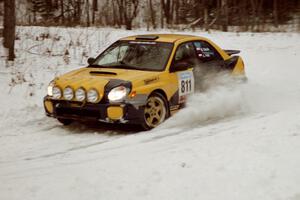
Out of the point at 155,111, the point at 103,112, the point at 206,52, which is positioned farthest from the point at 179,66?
the point at 103,112

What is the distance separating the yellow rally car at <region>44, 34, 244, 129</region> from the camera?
7.70 m

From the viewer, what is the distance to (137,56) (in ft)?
28.8

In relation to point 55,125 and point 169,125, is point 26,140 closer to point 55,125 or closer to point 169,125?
point 55,125

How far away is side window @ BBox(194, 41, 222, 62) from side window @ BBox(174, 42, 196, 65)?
0.43 ft

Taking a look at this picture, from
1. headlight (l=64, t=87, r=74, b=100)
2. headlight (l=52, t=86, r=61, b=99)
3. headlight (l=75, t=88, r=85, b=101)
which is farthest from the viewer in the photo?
headlight (l=52, t=86, r=61, b=99)

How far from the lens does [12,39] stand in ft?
45.7

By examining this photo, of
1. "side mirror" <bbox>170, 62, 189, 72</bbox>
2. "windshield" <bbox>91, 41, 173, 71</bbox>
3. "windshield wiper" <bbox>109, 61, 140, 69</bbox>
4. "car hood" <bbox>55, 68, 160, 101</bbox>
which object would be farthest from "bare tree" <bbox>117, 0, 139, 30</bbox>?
"car hood" <bbox>55, 68, 160, 101</bbox>

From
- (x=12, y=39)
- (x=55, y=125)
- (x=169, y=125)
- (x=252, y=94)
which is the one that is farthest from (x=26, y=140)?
(x=12, y=39)

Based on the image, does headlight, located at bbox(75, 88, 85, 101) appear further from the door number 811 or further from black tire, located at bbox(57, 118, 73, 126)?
the door number 811

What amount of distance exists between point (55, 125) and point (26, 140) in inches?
43.1

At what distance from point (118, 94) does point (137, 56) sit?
1308 millimetres

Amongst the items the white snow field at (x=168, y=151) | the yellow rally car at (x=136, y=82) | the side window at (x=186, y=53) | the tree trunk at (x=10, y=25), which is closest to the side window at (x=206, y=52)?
the yellow rally car at (x=136, y=82)

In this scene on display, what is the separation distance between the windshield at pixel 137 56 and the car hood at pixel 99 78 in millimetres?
257

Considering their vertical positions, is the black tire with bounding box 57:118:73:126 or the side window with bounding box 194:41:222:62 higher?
the side window with bounding box 194:41:222:62
